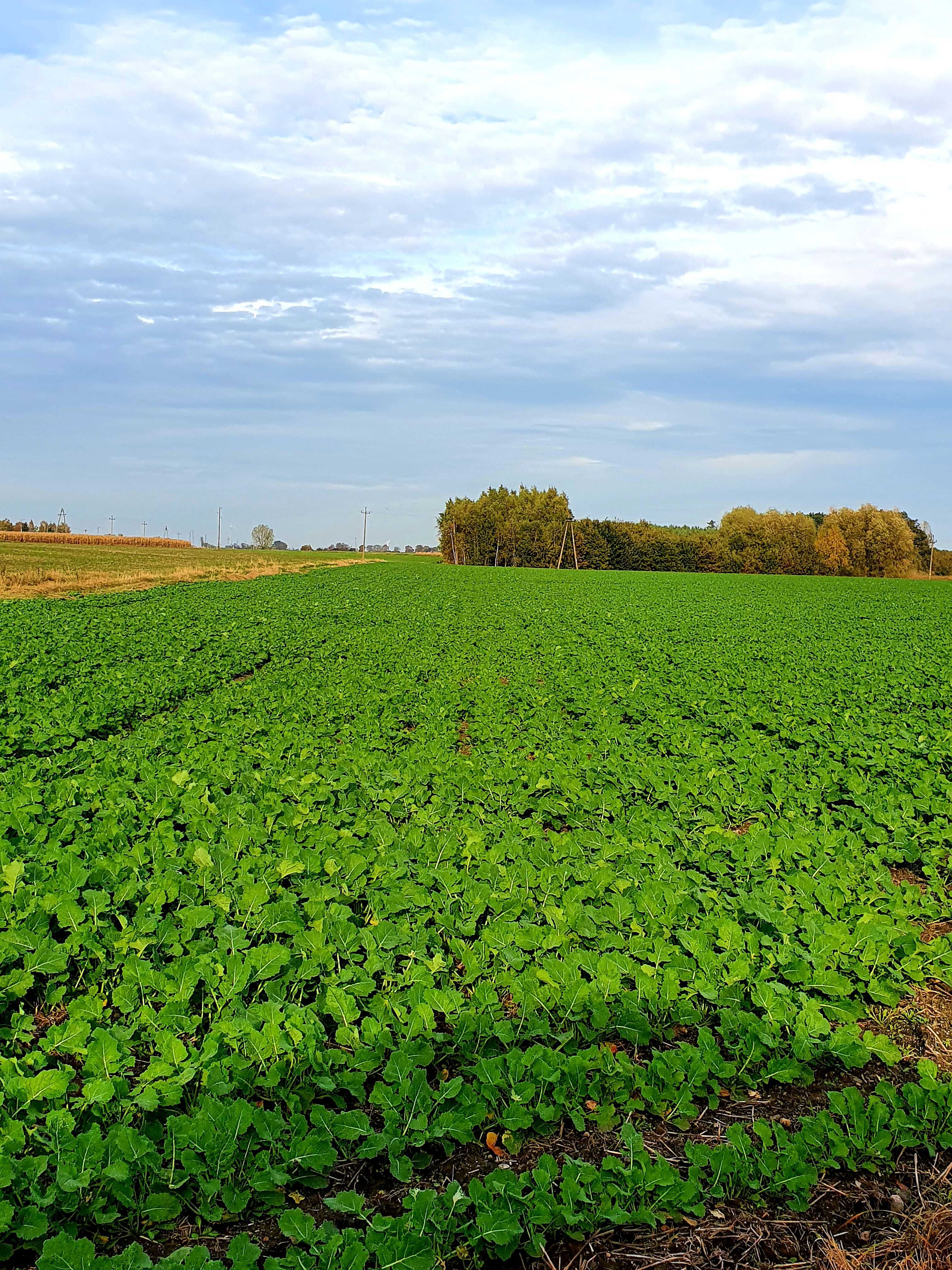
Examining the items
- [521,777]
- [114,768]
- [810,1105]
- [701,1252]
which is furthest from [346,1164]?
[114,768]

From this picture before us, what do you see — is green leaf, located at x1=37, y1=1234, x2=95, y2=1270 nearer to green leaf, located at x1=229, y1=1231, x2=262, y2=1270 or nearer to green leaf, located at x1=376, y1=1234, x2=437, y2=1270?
green leaf, located at x1=229, y1=1231, x2=262, y2=1270

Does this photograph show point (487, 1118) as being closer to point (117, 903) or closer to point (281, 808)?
point (117, 903)

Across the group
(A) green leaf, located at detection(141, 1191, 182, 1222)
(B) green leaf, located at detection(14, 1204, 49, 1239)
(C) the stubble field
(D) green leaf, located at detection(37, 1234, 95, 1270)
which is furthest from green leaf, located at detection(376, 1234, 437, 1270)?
(C) the stubble field

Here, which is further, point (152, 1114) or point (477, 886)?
point (477, 886)

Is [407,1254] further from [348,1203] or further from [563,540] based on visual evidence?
[563,540]

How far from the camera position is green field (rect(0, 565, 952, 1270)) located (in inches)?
115

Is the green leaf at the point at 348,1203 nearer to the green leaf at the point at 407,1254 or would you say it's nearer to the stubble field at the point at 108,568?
the green leaf at the point at 407,1254

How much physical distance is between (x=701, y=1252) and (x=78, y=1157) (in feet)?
7.56

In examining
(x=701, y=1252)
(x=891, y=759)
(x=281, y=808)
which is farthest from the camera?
(x=891, y=759)

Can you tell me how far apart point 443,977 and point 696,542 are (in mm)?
107323

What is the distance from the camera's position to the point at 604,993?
3938mm

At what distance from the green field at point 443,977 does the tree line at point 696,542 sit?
3659 inches

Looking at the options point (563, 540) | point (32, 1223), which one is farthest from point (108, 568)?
point (563, 540)

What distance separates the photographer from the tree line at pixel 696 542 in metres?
95.5
